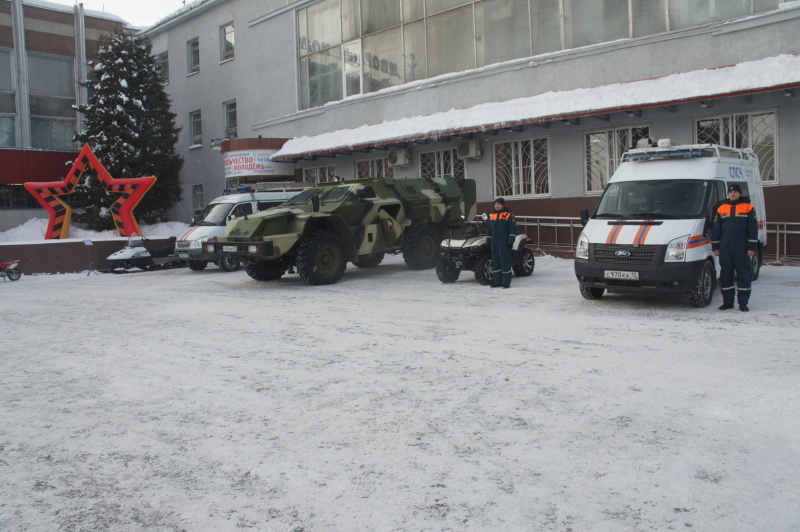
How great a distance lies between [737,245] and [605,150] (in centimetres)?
885

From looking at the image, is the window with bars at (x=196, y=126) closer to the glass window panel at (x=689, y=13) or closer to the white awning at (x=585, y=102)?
the white awning at (x=585, y=102)

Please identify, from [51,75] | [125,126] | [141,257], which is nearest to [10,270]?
[141,257]

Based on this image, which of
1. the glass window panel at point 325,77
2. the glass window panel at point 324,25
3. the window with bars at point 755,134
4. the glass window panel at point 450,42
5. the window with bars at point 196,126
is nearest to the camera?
the window with bars at point 755,134

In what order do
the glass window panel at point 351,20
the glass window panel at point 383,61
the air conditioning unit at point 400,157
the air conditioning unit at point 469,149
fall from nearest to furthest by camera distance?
the air conditioning unit at point 469,149 < the air conditioning unit at point 400,157 < the glass window panel at point 383,61 < the glass window panel at point 351,20

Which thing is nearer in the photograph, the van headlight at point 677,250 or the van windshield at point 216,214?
the van headlight at point 677,250

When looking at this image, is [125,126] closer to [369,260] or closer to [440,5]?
[440,5]

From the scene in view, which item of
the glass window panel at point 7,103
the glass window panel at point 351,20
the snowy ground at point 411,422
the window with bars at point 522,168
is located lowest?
the snowy ground at point 411,422

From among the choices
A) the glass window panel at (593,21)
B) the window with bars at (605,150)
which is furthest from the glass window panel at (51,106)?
the window with bars at (605,150)

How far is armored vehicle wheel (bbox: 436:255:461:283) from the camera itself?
13.0 metres

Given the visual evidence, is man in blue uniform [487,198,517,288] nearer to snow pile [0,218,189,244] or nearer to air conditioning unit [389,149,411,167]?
air conditioning unit [389,149,411,167]

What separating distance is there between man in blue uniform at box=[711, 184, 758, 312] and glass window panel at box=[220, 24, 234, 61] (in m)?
26.0

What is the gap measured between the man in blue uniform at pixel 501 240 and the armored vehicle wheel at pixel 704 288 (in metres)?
3.29

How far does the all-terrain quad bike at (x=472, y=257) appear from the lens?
41.2 feet

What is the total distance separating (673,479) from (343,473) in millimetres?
1921
